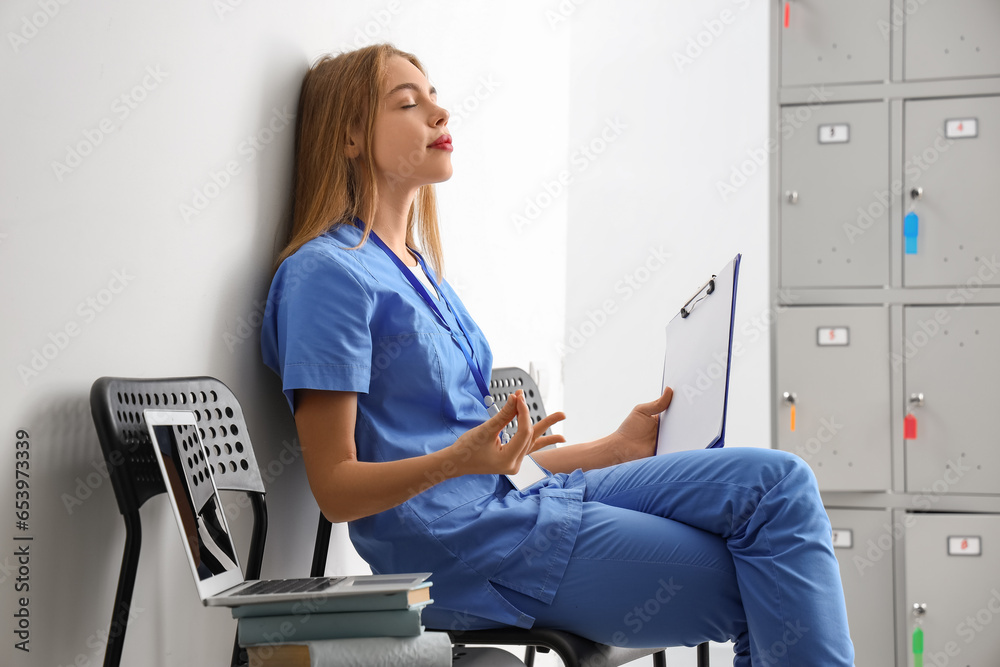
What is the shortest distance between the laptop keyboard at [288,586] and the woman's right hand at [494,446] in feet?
0.61

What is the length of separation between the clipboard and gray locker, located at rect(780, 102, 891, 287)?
4.79ft

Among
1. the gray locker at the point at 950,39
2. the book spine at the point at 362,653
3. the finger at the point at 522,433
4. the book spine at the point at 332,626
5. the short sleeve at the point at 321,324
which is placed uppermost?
the gray locker at the point at 950,39

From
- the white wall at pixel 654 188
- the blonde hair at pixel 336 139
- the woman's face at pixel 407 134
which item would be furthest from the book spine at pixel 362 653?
the white wall at pixel 654 188

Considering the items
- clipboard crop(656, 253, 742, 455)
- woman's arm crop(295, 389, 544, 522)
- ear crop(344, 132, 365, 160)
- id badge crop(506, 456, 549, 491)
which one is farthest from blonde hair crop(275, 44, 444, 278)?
clipboard crop(656, 253, 742, 455)

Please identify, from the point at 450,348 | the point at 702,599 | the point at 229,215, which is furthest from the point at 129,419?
the point at 702,599

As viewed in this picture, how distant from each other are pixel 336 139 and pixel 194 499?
1.92 ft

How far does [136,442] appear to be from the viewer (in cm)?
80

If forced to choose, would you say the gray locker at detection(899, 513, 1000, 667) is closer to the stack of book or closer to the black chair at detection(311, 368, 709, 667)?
the black chair at detection(311, 368, 709, 667)

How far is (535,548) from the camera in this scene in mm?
1000

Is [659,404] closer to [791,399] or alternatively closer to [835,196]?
[791,399]

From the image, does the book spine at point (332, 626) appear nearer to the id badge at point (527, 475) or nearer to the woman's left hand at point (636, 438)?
the id badge at point (527, 475)

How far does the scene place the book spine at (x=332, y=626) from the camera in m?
0.70

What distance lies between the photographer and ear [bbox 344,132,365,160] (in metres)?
1.22

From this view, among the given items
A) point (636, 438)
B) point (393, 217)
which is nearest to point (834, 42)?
point (636, 438)
